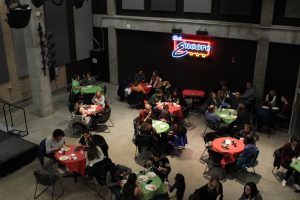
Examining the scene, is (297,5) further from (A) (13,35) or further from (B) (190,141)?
(A) (13,35)

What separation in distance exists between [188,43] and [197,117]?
3.06 m

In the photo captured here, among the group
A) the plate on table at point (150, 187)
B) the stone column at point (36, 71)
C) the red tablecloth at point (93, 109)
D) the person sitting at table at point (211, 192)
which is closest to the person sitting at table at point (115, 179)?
the plate on table at point (150, 187)

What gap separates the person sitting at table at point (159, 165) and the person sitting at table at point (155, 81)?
6.01 m

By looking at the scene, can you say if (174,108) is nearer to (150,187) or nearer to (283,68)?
(283,68)

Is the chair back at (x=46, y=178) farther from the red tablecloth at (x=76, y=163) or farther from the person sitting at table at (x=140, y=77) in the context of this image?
the person sitting at table at (x=140, y=77)

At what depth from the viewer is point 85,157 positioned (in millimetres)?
8430

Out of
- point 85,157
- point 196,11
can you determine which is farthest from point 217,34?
point 85,157

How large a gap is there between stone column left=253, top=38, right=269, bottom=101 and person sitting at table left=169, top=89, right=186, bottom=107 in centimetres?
276

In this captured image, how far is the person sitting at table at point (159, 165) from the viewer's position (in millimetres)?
8008

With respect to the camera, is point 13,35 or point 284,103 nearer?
point 284,103

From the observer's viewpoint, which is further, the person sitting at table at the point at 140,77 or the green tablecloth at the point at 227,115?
the person sitting at table at the point at 140,77

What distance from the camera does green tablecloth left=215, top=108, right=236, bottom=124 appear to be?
35.3 feet

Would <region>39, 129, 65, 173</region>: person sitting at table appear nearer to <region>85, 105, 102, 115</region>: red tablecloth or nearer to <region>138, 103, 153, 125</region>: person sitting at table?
<region>85, 105, 102, 115</region>: red tablecloth

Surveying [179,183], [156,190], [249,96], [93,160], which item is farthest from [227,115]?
[93,160]
